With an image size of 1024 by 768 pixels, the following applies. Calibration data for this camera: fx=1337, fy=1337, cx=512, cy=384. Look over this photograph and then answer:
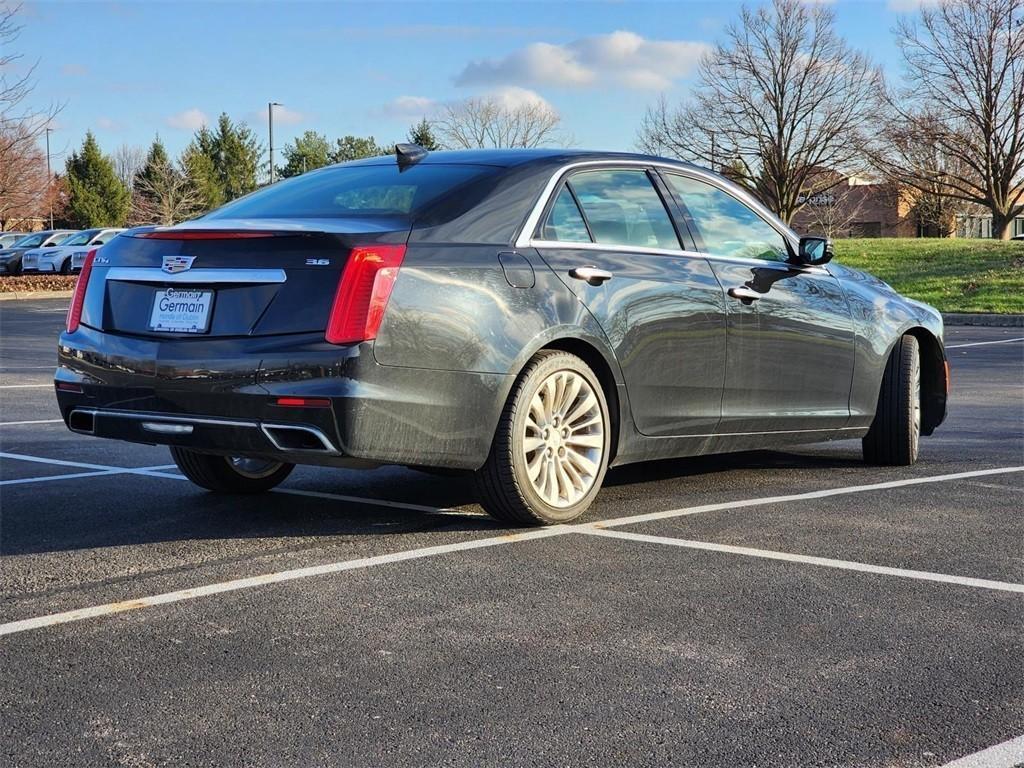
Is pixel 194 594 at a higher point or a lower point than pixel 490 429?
lower

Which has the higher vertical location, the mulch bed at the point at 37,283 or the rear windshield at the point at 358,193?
the rear windshield at the point at 358,193

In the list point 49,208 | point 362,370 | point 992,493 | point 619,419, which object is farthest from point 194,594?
point 49,208

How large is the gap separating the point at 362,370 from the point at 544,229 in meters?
1.23

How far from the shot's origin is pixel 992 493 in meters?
6.69

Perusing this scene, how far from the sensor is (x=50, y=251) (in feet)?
146

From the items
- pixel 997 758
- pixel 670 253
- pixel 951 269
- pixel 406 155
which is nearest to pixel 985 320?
pixel 951 269

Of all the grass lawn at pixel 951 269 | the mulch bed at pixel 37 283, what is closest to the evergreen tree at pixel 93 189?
the mulch bed at pixel 37 283

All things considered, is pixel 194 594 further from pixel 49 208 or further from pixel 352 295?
pixel 49 208

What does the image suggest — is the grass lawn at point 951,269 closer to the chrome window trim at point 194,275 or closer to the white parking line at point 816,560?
the white parking line at point 816,560

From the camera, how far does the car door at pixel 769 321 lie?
661cm

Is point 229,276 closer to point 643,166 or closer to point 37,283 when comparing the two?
point 643,166

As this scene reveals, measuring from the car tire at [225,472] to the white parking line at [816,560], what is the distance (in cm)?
182

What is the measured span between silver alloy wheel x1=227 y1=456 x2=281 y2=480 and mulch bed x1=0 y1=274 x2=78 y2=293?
3085cm

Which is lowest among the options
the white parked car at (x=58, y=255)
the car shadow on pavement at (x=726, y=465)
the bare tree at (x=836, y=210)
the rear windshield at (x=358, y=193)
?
the car shadow on pavement at (x=726, y=465)
